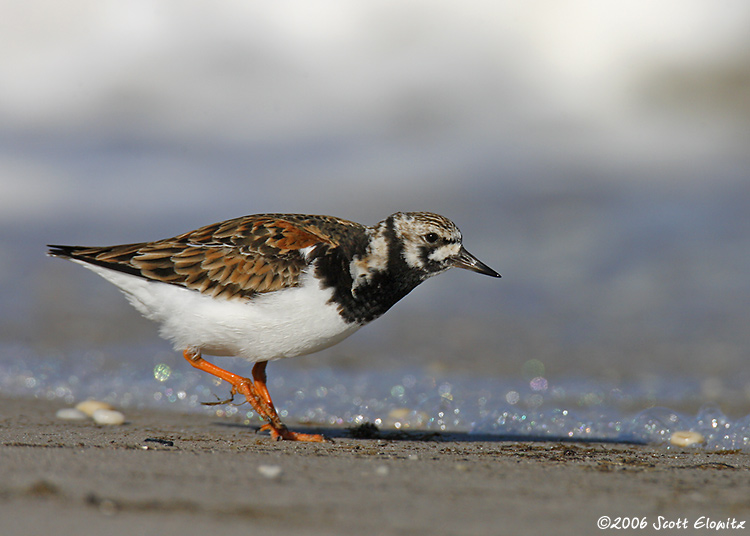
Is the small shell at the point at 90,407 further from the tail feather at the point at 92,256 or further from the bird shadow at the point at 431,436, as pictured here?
the tail feather at the point at 92,256

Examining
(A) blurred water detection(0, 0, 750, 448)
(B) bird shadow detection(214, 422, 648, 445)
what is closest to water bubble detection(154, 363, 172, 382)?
(A) blurred water detection(0, 0, 750, 448)

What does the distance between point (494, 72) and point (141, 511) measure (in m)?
13.7

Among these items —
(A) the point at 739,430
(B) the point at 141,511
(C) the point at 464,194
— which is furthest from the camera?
(C) the point at 464,194

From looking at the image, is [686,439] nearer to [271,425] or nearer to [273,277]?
[271,425]

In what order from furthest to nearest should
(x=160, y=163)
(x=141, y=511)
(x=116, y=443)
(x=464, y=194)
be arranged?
(x=160, y=163), (x=464, y=194), (x=116, y=443), (x=141, y=511)

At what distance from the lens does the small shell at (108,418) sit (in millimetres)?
3982

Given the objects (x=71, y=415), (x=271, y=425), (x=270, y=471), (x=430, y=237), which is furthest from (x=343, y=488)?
(x=71, y=415)

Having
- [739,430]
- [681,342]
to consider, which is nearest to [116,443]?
[739,430]

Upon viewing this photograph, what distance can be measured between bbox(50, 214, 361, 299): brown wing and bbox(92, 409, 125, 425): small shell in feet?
2.53

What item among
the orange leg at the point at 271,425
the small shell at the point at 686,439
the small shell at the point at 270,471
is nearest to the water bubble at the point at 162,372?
the orange leg at the point at 271,425

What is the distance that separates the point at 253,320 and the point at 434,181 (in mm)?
8556

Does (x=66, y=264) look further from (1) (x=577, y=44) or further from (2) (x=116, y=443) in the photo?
(1) (x=577, y=44)

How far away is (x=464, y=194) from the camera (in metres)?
11.1

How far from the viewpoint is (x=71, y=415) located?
13.6 ft
